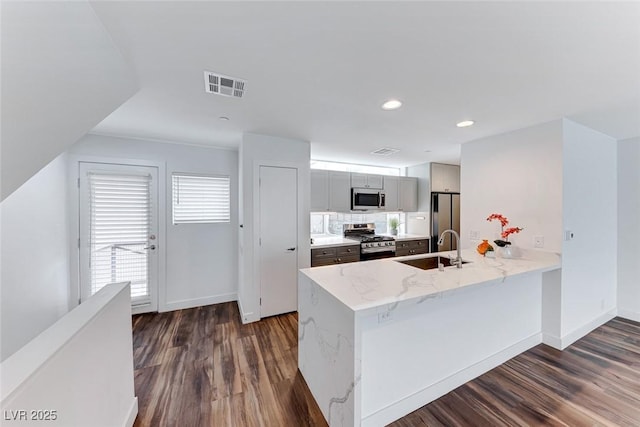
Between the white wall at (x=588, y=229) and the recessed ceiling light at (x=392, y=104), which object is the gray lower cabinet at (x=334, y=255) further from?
the white wall at (x=588, y=229)

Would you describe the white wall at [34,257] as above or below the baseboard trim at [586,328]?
above

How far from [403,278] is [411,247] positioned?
292 centimetres

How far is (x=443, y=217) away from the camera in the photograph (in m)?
4.66

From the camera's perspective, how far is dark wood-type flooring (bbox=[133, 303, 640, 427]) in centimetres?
164

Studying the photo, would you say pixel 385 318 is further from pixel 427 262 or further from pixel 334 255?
pixel 334 255

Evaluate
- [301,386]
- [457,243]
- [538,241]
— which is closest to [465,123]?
[457,243]

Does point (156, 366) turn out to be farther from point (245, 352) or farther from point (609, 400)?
point (609, 400)

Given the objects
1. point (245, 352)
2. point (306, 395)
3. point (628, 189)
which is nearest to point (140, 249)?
point (245, 352)

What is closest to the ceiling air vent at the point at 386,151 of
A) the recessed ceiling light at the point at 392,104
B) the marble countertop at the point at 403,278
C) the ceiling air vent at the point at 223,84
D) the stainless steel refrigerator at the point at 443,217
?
the stainless steel refrigerator at the point at 443,217

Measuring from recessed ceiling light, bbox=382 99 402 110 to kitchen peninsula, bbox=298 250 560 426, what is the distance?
146 centimetres

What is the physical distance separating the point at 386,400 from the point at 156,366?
2.07m

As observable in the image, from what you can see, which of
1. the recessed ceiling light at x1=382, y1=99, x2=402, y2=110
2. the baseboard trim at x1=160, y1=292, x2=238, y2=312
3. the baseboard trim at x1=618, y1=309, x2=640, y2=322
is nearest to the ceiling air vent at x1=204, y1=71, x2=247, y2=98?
the recessed ceiling light at x1=382, y1=99, x2=402, y2=110

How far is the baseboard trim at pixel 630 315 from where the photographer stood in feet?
9.82

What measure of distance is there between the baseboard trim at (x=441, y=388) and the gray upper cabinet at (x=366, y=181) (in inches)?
114
